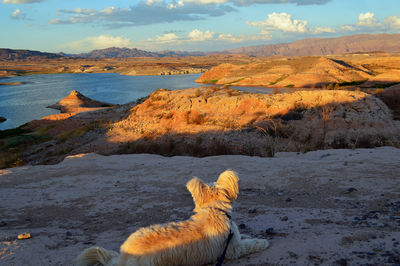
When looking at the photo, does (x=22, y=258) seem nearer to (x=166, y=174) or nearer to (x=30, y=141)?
(x=166, y=174)

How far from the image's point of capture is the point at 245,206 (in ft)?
17.5

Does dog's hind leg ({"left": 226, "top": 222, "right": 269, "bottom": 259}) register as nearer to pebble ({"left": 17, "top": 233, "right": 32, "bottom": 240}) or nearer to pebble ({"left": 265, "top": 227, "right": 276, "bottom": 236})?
pebble ({"left": 265, "top": 227, "right": 276, "bottom": 236})

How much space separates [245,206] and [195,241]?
248 cm

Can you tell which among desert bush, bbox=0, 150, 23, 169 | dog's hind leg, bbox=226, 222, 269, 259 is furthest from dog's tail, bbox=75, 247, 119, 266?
desert bush, bbox=0, 150, 23, 169

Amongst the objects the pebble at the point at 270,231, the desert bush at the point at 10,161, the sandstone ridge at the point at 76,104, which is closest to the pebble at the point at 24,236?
the pebble at the point at 270,231

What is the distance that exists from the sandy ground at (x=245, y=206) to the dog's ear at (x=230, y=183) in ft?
2.42

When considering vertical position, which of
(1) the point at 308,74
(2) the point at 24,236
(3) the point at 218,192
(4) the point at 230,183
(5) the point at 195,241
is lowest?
(2) the point at 24,236

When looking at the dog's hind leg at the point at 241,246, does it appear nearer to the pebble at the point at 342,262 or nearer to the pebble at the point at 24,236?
the pebble at the point at 342,262

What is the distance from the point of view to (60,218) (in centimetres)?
547

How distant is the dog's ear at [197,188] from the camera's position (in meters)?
3.09

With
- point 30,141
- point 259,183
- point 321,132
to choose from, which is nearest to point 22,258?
point 259,183

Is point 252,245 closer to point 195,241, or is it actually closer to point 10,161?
point 195,241

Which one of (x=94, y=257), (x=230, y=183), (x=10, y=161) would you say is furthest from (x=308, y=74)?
(x=94, y=257)

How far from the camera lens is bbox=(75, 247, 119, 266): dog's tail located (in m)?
2.98
